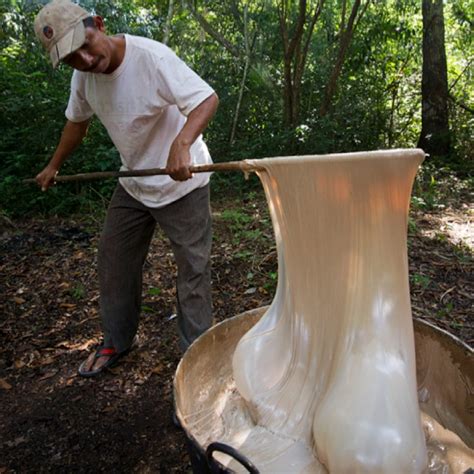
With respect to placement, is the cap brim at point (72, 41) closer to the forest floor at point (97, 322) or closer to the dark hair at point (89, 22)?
the dark hair at point (89, 22)

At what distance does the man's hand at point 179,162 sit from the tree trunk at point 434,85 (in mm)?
5418

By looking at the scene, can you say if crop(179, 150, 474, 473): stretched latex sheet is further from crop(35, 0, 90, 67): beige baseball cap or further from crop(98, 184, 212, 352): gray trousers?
crop(35, 0, 90, 67): beige baseball cap

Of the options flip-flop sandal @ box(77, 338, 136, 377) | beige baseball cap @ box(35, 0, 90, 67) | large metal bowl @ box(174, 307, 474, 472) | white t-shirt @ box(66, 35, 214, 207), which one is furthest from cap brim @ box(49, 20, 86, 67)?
flip-flop sandal @ box(77, 338, 136, 377)

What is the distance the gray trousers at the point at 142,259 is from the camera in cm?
192

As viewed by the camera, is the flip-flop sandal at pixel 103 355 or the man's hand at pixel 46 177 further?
the flip-flop sandal at pixel 103 355

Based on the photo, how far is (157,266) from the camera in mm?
3496

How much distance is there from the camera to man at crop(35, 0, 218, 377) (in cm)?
167

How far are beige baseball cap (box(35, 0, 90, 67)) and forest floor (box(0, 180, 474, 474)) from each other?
1.55 m

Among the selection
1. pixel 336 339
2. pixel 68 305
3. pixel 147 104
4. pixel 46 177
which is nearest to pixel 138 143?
pixel 147 104

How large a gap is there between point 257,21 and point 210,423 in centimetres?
677

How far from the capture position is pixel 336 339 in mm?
1362

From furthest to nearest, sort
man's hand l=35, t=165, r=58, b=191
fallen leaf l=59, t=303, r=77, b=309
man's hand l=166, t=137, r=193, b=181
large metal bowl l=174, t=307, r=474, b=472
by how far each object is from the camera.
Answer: fallen leaf l=59, t=303, r=77, b=309 → man's hand l=35, t=165, r=58, b=191 → man's hand l=166, t=137, r=193, b=181 → large metal bowl l=174, t=307, r=474, b=472

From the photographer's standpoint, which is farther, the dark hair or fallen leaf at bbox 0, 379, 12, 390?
fallen leaf at bbox 0, 379, 12, 390

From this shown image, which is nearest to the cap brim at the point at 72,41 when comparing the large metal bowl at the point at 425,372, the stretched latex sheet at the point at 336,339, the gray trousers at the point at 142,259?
the gray trousers at the point at 142,259
